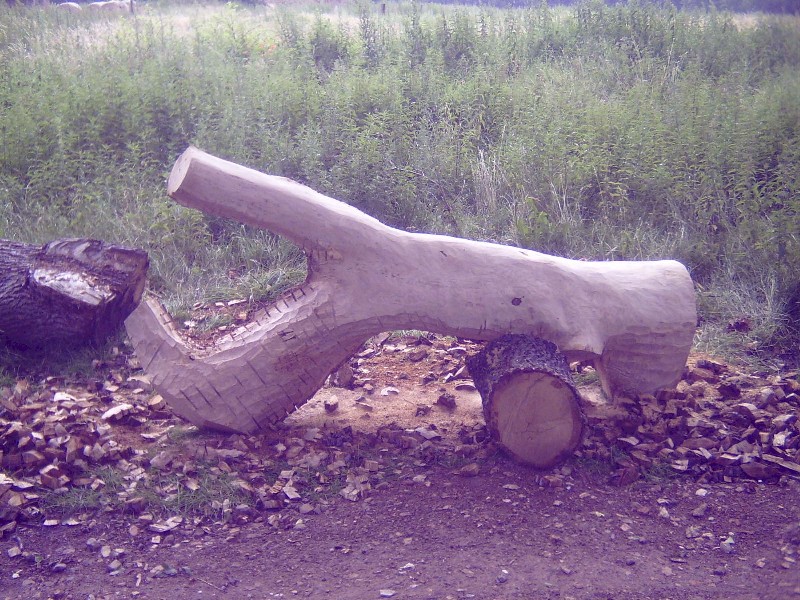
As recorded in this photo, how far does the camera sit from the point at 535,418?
11.6 feet

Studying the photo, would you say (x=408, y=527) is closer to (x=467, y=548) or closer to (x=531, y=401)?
(x=467, y=548)

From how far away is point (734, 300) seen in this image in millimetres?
5602

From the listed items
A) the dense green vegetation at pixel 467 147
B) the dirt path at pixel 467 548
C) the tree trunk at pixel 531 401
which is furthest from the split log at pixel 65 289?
the tree trunk at pixel 531 401

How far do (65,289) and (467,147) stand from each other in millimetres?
4291

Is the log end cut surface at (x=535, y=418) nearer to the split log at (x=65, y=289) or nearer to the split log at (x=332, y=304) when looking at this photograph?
the split log at (x=332, y=304)

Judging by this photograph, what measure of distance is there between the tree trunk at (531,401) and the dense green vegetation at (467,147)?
87.2 inches

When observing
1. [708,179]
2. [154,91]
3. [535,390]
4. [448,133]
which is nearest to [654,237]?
[708,179]

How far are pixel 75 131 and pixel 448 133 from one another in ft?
12.4

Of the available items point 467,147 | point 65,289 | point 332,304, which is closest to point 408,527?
point 332,304

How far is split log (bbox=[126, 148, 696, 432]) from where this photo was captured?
364 cm

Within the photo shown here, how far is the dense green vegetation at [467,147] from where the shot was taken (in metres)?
6.08

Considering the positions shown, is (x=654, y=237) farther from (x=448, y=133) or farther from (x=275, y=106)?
(x=275, y=106)

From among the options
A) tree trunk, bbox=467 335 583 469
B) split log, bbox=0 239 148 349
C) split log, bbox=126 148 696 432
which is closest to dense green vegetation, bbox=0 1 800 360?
split log, bbox=0 239 148 349

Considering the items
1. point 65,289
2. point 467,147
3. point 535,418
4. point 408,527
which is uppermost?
point 467,147
